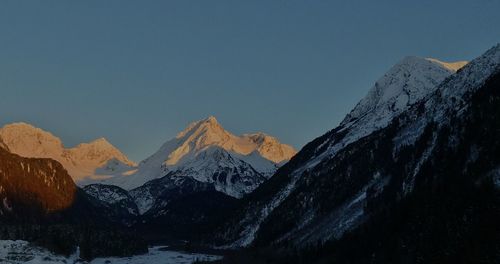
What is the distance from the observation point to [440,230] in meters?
196

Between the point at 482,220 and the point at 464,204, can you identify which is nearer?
the point at 482,220

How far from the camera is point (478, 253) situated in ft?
524

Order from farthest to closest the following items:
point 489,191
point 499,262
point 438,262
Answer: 1. point 489,191
2. point 438,262
3. point 499,262

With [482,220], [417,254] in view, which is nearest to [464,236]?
[482,220]

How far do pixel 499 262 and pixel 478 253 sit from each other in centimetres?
632

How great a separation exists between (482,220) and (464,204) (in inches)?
690

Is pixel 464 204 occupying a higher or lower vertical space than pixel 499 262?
higher

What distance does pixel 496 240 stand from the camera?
16338 cm

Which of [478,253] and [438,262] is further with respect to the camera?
[438,262]

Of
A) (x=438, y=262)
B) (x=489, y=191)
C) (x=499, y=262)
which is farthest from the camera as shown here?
(x=489, y=191)

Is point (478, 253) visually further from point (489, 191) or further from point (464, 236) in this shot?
point (489, 191)

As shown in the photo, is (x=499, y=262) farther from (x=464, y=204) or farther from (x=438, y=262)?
(x=464, y=204)

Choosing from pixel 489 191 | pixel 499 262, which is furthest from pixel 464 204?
Answer: pixel 499 262

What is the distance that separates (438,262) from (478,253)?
44.4ft
